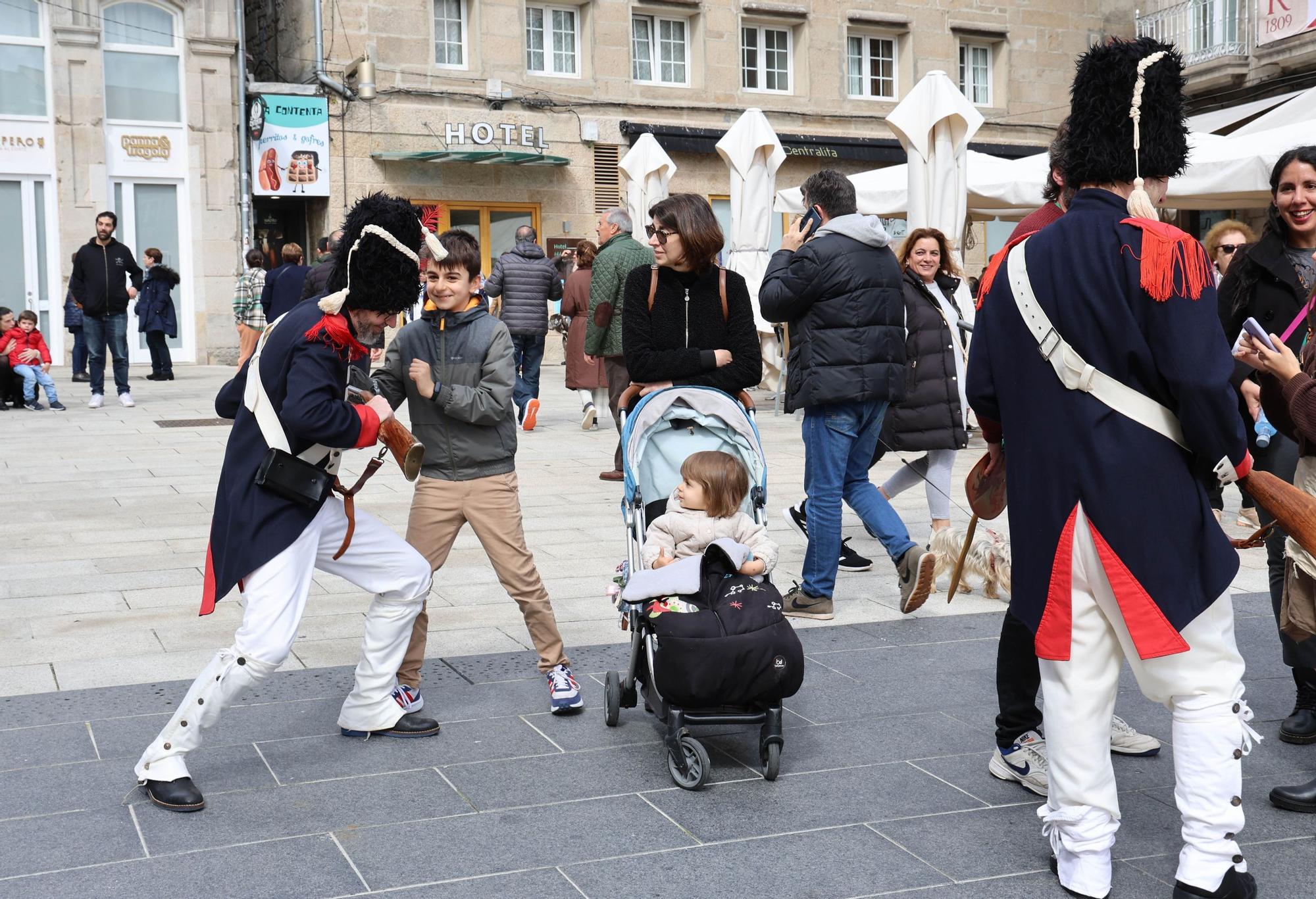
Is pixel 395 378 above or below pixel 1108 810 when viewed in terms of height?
above

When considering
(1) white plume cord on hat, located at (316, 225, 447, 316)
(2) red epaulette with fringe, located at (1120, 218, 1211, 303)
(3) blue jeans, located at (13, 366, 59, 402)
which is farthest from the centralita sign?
(2) red epaulette with fringe, located at (1120, 218, 1211, 303)

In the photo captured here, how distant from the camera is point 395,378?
16.3 ft

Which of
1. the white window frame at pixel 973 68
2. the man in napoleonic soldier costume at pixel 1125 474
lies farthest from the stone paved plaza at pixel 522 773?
the white window frame at pixel 973 68

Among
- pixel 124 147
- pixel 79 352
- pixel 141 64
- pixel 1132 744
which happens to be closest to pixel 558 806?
pixel 1132 744

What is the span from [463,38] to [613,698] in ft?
66.7

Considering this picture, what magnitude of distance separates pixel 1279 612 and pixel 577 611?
10.6ft

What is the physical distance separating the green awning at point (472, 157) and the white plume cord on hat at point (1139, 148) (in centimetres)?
1984

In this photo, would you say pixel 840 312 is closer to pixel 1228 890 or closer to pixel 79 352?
pixel 1228 890

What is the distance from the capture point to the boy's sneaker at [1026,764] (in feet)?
13.5

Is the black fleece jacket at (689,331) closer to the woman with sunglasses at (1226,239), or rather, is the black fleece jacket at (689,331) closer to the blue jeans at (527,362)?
the woman with sunglasses at (1226,239)

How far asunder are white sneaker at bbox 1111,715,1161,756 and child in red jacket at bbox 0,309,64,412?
538 inches

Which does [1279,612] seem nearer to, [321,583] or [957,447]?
[957,447]

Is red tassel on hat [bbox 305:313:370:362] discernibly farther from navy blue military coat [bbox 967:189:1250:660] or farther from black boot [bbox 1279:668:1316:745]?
black boot [bbox 1279:668:1316:745]

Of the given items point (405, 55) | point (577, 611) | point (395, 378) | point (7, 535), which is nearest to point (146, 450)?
point (7, 535)
